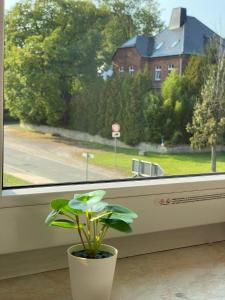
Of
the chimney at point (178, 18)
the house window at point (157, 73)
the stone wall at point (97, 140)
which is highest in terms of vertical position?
the chimney at point (178, 18)

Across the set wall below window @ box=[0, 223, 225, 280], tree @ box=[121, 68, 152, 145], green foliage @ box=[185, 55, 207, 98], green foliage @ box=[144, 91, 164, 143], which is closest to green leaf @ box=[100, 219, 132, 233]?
wall below window @ box=[0, 223, 225, 280]

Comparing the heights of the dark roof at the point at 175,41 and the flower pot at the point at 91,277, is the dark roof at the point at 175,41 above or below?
above

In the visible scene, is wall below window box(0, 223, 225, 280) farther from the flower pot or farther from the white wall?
the flower pot

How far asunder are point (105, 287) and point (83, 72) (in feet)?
3.78

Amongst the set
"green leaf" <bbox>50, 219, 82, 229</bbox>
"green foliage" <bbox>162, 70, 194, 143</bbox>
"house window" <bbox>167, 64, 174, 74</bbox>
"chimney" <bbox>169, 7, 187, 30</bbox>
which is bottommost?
"green leaf" <bbox>50, 219, 82, 229</bbox>

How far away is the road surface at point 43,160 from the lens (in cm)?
229

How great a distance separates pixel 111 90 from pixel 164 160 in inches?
21.3

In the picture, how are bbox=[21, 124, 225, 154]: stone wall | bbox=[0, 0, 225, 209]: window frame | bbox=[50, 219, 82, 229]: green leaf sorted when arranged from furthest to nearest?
bbox=[21, 124, 225, 154]: stone wall, bbox=[0, 0, 225, 209]: window frame, bbox=[50, 219, 82, 229]: green leaf

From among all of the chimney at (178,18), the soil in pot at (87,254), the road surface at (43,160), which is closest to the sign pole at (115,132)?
the road surface at (43,160)

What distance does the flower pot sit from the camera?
180 centimetres

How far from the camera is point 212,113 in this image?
2.89 meters

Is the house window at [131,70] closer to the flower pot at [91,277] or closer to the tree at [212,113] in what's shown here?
the tree at [212,113]

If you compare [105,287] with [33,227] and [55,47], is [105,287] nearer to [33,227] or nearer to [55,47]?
[33,227]

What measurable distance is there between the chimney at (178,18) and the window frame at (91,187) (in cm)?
90
